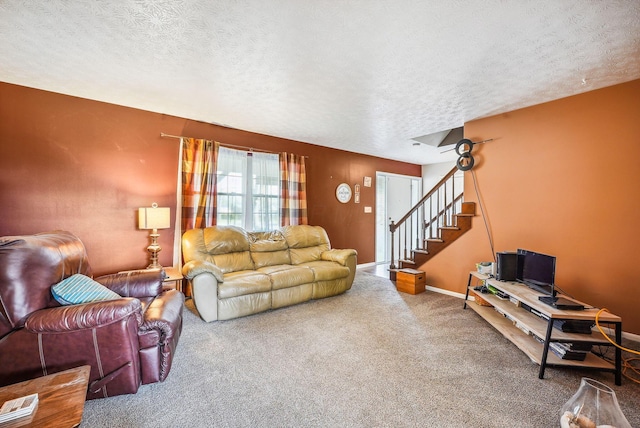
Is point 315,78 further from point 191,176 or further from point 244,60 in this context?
point 191,176

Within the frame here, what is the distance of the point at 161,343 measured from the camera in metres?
1.96

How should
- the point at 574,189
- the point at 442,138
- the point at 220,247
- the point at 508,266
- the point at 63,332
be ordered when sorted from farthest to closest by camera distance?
the point at 442,138, the point at 220,247, the point at 574,189, the point at 508,266, the point at 63,332

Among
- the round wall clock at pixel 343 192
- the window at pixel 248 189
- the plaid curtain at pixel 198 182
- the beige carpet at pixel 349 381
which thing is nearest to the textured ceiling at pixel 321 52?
the plaid curtain at pixel 198 182

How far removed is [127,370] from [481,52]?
3458 mm

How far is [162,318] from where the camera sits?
6.42 ft

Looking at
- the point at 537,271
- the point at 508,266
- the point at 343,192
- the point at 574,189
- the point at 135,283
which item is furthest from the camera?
the point at 343,192

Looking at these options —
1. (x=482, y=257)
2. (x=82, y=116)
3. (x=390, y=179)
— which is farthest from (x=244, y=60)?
(x=390, y=179)

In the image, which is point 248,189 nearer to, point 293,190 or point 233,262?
point 293,190

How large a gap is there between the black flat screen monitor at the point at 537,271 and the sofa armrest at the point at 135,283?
3.52 metres

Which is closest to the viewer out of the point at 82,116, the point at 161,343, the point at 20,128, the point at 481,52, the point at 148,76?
the point at 161,343

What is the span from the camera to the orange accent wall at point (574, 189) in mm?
2688

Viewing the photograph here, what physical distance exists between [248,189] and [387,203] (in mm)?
3499

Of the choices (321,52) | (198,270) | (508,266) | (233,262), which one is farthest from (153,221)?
(508,266)

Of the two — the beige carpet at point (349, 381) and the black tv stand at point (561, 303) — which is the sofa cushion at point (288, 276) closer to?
the beige carpet at point (349, 381)
